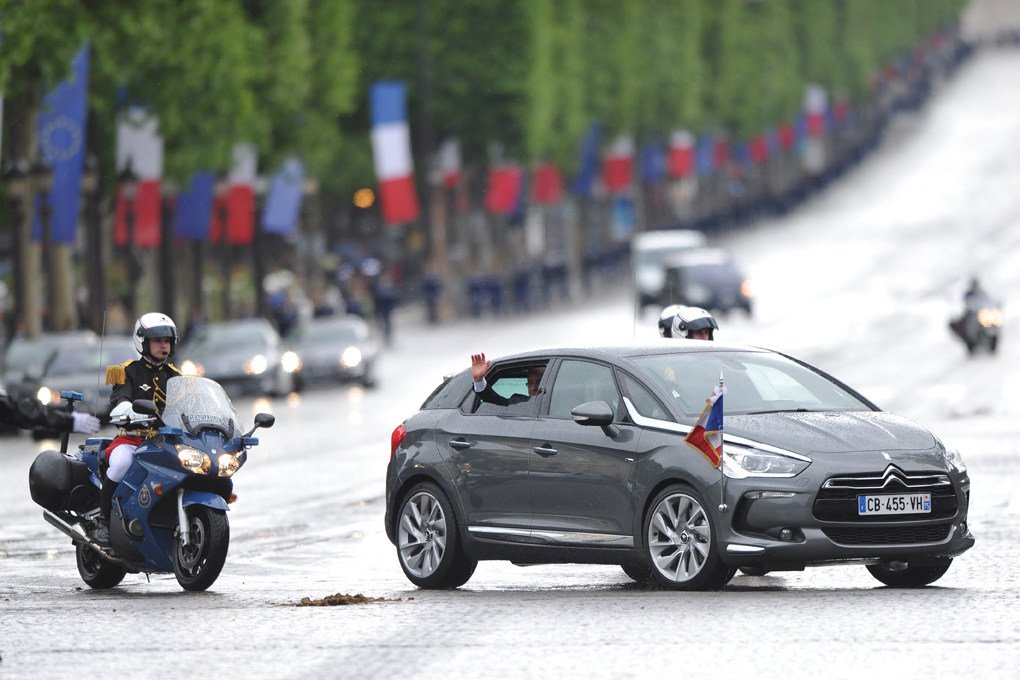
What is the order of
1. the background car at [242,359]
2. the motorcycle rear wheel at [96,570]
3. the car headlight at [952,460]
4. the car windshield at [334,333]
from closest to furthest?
1. the car headlight at [952,460]
2. the motorcycle rear wheel at [96,570]
3. the background car at [242,359]
4. the car windshield at [334,333]

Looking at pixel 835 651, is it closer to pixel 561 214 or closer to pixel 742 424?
pixel 742 424

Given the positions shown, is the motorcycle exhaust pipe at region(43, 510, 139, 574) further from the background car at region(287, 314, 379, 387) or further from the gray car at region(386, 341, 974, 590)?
the background car at region(287, 314, 379, 387)

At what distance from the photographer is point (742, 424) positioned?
429 inches

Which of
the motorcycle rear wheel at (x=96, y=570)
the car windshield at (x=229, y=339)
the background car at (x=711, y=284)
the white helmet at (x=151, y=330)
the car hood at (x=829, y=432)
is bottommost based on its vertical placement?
the motorcycle rear wheel at (x=96, y=570)

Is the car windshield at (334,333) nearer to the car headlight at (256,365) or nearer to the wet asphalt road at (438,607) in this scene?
the car headlight at (256,365)

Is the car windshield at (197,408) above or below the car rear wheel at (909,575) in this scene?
above

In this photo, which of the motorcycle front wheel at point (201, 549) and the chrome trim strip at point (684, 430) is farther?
the motorcycle front wheel at point (201, 549)

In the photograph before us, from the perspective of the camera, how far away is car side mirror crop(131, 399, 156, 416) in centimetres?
1176

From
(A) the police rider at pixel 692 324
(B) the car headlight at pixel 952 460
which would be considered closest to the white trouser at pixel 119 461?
(A) the police rider at pixel 692 324

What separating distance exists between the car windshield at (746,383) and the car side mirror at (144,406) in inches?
108

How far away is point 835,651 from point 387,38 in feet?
180

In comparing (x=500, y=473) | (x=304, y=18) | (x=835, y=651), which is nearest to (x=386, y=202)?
(x=304, y=18)

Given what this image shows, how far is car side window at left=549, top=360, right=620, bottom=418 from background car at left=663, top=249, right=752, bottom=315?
132ft

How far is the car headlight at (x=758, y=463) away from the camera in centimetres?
1058
